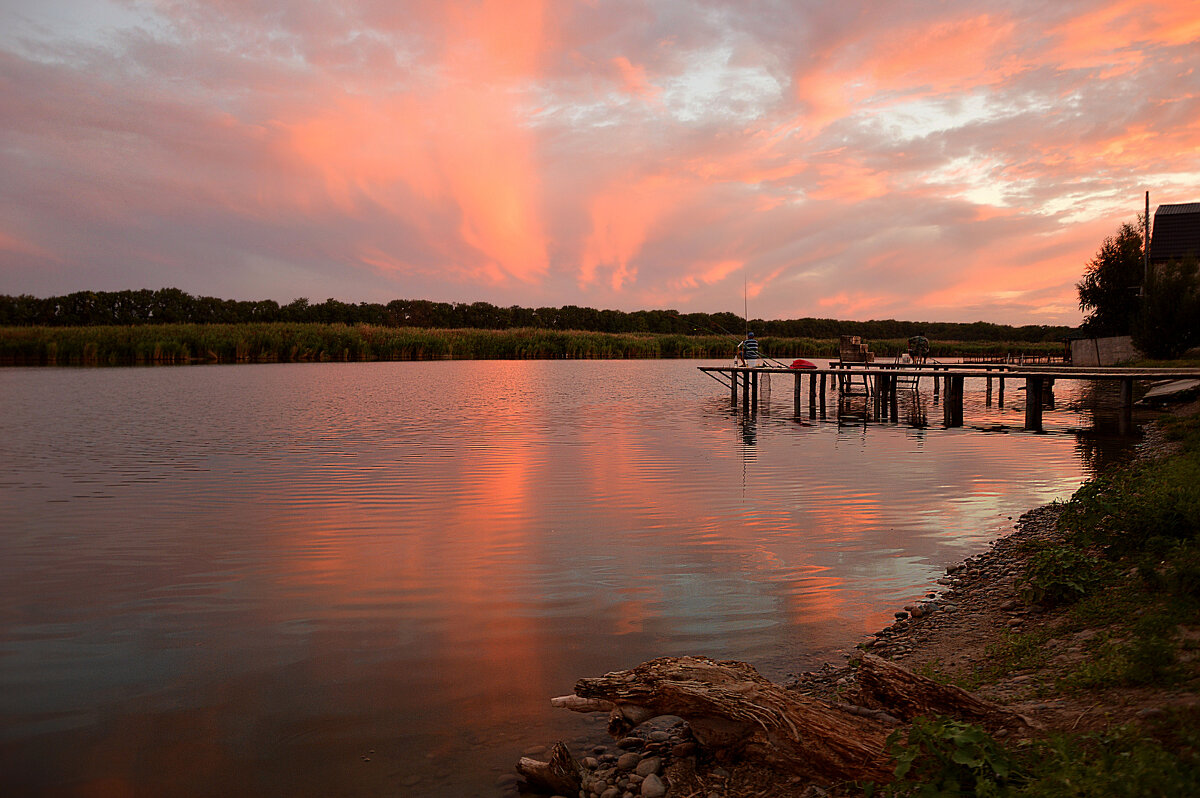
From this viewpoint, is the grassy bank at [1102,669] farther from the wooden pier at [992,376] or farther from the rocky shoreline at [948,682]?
the wooden pier at [992,376]

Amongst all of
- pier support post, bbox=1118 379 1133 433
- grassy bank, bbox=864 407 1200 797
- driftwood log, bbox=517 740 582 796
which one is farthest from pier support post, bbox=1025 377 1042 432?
driftwood log, bbox=517 740 582 796

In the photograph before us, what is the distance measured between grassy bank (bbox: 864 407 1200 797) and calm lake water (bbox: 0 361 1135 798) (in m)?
1.28

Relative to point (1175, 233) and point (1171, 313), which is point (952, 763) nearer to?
point (1171, 313)

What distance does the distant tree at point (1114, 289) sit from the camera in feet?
126

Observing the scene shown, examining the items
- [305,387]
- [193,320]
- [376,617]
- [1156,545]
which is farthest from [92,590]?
[193,320]

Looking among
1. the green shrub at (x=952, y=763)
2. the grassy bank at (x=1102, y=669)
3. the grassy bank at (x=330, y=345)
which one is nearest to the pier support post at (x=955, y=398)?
the grassy bank at (x=1102, y=669)

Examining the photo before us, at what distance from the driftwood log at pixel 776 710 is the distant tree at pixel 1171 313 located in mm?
33878

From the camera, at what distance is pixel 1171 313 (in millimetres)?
30156

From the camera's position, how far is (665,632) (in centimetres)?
586

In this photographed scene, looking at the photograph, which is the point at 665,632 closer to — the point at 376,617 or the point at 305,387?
the point at 376,617

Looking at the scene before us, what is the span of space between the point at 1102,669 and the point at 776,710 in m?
1.88

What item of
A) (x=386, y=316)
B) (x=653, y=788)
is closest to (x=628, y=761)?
(x=653, y=788)

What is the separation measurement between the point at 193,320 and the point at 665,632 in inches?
3984

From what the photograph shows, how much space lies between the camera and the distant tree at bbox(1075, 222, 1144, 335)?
38312mm
